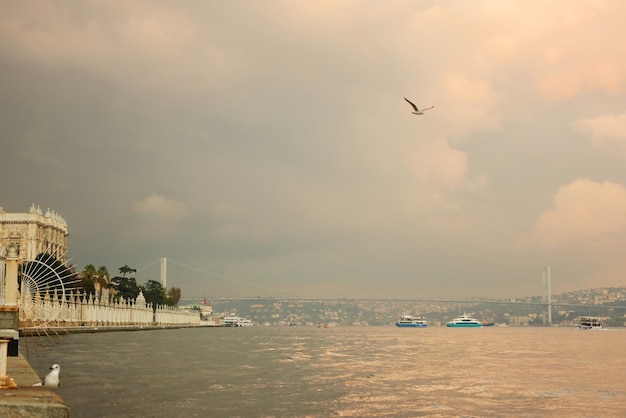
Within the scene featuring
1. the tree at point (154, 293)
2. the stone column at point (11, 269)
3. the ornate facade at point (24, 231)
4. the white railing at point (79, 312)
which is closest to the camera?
the stone column at point (11, 269)

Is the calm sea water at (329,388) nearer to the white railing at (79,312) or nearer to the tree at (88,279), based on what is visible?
the white railing at (79,312)

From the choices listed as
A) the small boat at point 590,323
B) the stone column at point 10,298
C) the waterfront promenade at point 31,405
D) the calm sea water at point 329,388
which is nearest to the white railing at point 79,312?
the calm sea water at point 329,388

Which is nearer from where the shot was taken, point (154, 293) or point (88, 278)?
point (88, 278)

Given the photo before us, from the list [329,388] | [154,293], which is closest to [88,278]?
[154,293]

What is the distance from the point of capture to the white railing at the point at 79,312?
5875 centimetres

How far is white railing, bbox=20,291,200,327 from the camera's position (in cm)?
5875

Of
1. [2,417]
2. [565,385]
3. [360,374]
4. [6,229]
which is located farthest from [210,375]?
[6,229]

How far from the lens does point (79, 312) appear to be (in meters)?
85.1

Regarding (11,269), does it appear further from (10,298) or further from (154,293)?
(154,293)

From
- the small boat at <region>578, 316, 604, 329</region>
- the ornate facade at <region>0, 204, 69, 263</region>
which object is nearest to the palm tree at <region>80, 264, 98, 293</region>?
the ornate facade at <region>0, 204, 69, 263</region>

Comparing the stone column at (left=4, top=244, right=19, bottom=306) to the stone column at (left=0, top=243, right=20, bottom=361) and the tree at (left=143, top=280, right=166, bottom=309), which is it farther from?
the tree at (left=143, top=280, right=166, bottom=309)

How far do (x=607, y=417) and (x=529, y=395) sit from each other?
5.41 m

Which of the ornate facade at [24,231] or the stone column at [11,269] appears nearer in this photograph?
the stone column at [11,269]

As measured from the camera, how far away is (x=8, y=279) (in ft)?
67.4
